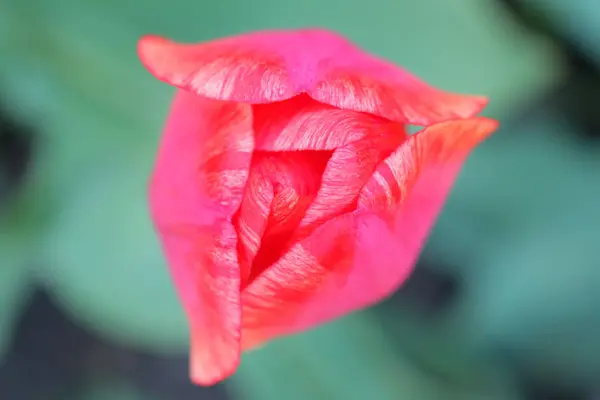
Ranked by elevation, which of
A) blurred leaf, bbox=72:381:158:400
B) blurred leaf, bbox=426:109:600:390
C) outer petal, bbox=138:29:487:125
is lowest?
blurred leaf, bbox=72:381:158:400

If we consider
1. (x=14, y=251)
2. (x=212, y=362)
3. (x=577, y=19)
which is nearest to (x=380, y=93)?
(x=212, y=362)

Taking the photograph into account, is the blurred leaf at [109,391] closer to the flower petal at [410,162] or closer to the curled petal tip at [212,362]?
the curled petal tip at [212,362]

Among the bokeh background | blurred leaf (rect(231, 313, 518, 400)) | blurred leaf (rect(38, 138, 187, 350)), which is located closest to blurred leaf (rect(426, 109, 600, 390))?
the bokeh background

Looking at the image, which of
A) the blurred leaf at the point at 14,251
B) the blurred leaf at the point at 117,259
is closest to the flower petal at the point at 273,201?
the blurred leaf at the point at 117,259

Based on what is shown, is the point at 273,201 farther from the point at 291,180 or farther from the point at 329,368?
the point at 329,368

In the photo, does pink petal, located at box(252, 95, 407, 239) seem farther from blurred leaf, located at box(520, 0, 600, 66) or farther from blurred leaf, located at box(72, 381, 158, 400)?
blurred leaf, located at box(72, 381, 158, 400)

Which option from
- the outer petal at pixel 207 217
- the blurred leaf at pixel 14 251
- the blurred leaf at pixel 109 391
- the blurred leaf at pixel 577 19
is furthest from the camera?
the blurred leaf at pixel 109 391
